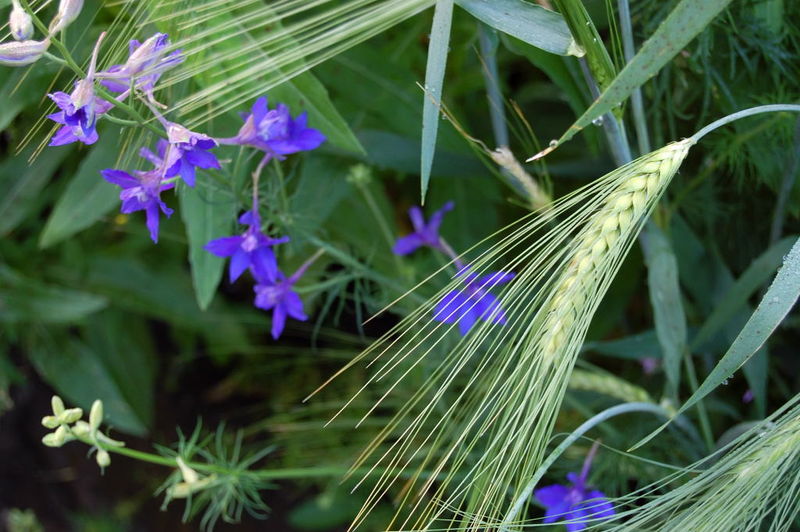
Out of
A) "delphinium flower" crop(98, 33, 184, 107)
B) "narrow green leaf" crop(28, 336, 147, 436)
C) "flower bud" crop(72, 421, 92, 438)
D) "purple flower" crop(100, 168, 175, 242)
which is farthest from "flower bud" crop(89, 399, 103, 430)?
"narrow green leaf" crop(28, 336, 147, 436)

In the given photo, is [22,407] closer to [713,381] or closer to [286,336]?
[286,336]

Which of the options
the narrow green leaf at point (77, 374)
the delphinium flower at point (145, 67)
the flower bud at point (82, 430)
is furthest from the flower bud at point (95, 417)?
the narrow green leaf at point (77, 374)

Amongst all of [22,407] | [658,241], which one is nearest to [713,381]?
[658,241]

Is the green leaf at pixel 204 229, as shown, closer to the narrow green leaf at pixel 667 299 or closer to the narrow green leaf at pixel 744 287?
the narrow green leaf at pixel 667 299

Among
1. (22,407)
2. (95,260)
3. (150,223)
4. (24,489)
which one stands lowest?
(24,489)

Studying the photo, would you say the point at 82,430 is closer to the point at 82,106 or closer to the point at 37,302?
the point at 82,106

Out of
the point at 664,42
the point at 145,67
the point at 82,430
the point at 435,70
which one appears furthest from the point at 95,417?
the point at 664,42
